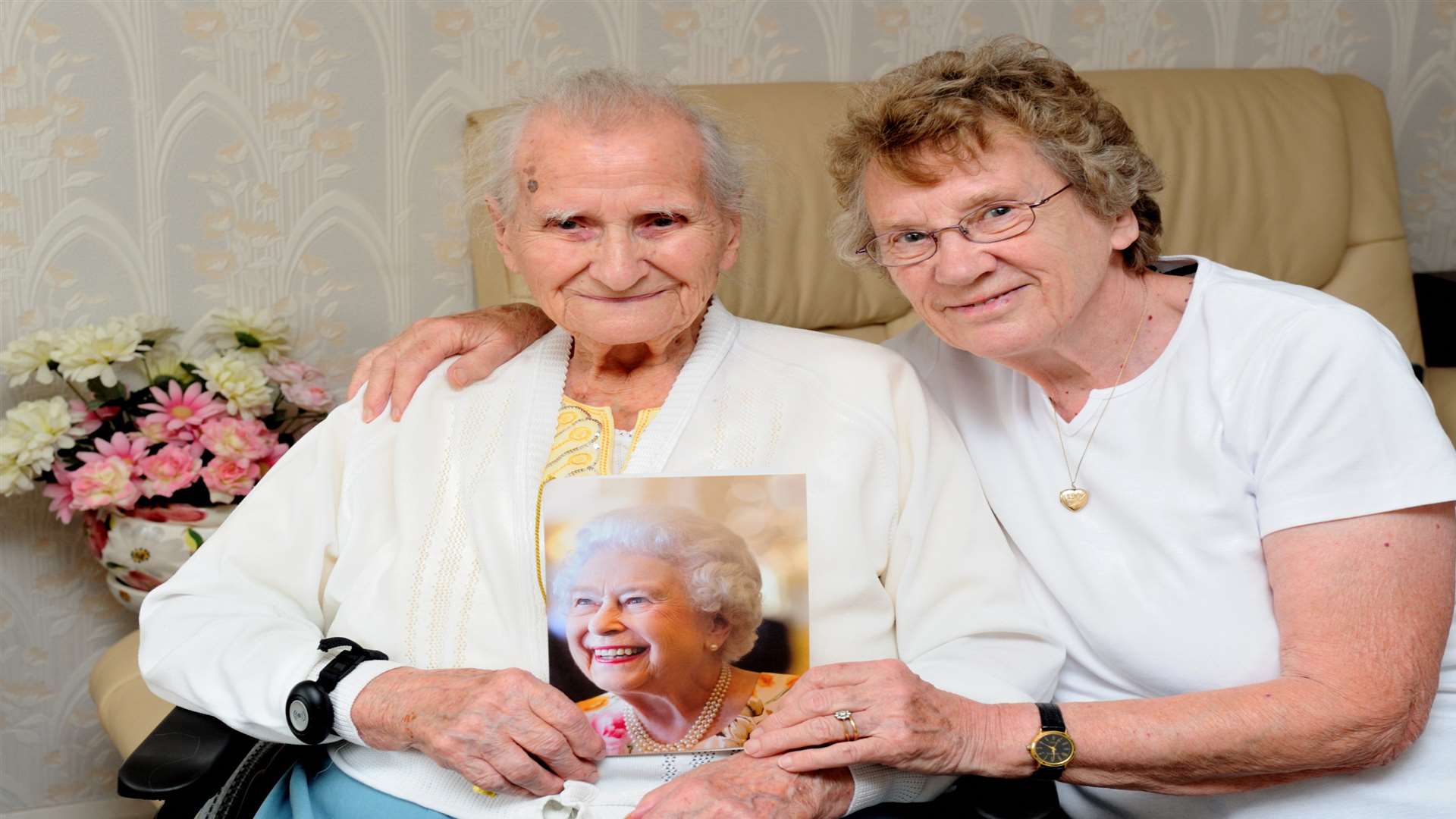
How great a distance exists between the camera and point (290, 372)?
7.44ft

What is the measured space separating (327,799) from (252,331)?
105 cm

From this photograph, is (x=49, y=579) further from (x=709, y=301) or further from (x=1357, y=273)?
(x=1357, y=273)

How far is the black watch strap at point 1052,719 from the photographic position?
133 centimetres

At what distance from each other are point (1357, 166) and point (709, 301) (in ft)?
5.45

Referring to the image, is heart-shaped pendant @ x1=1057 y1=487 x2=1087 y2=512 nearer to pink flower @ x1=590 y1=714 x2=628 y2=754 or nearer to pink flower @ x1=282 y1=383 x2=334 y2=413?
pink flower @ x1=590 y1=714 x2=628 y2=754

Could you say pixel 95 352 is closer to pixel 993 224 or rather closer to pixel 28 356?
pixel 28 356

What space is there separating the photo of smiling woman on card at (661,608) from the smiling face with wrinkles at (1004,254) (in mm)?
383

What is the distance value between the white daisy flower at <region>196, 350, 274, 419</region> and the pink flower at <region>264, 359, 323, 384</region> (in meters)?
0.05

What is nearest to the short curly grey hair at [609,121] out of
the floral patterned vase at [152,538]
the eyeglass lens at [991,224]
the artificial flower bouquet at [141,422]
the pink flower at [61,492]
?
Answer: the eyeglass lens at [991,224]

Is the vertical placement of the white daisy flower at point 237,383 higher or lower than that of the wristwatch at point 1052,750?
lower

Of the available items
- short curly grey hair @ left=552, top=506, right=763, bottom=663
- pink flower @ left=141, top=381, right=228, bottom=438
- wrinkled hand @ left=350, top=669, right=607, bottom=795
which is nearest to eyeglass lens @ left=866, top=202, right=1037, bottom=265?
short curly grey hair @ left=552, top=506, right=763, bottom=663

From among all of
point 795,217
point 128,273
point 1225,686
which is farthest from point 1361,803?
point 128,273

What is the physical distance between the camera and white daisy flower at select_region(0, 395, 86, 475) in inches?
83.8

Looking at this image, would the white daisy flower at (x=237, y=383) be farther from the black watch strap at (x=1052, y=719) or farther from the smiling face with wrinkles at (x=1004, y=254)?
the black watch strap at (x=1052, y=719)
